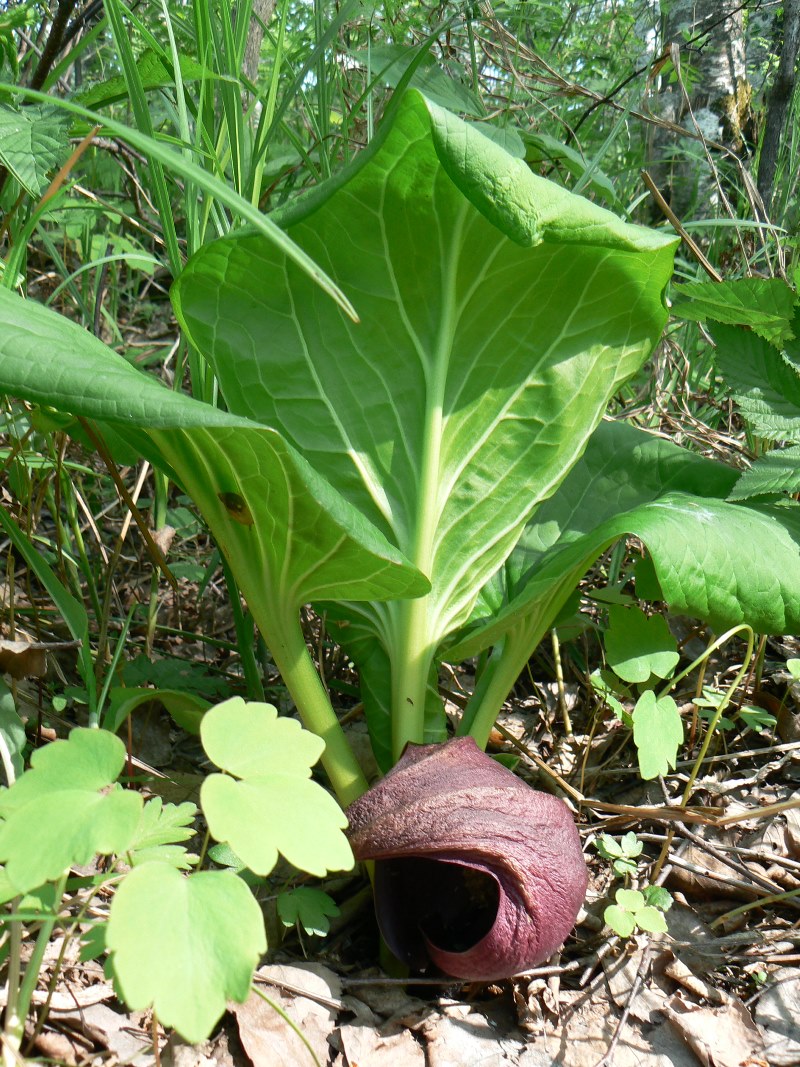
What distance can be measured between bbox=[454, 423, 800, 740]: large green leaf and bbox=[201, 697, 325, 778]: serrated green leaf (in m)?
0.54

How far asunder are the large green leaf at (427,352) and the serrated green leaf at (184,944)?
71 centimetres

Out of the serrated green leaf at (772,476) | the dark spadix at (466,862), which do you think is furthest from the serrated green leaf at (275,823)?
the serrated green leaf at (772,476)

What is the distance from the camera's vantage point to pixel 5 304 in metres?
1.26

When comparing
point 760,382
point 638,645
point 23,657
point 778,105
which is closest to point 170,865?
point 23,657

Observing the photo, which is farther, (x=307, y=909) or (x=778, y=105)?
(x=778, y=105)

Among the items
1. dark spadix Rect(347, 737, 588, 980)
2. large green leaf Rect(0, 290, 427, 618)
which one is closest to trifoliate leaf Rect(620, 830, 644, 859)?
dark spadix Rect(347, 737, 588, 980)

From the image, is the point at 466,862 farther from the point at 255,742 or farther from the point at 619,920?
the point at 255,742

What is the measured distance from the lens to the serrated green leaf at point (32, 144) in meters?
1.49

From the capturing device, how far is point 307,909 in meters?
1.44

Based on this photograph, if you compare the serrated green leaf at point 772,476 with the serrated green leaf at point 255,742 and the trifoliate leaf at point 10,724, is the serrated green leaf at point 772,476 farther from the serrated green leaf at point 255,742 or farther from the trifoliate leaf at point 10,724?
the trifoliate leaf at point 10,724

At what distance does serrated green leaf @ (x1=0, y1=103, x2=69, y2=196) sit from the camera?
1494 millimetres

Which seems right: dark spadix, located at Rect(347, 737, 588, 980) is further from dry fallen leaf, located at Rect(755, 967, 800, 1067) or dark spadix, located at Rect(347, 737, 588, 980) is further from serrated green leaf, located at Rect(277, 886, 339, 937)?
dry fallen leaf, located at Rect(755, 967, 800, 1067)

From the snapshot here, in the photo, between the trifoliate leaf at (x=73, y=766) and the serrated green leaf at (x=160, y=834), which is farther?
the serrated green leaf at (x=160, y=834)

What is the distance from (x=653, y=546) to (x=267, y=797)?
74 cm
